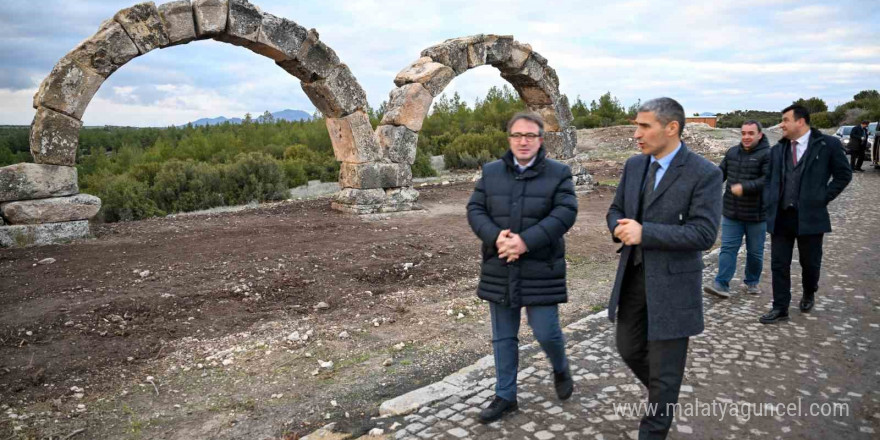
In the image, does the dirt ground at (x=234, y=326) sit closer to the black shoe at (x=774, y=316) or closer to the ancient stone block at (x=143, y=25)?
the black shoe at (x=774, y=316)

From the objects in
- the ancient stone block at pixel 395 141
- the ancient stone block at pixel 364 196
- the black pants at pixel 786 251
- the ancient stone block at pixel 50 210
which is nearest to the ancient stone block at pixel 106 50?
the ancient stone block at pixel 50 210

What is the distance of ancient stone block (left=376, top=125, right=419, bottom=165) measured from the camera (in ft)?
38.9

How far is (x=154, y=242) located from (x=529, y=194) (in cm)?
700

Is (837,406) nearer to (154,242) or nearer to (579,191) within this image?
(154,242)

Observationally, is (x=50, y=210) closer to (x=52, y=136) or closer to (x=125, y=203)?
(x=52, y=136)

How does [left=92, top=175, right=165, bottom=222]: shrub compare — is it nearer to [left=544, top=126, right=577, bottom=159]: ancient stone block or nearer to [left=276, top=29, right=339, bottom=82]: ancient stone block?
[left=276, top=29, right=339, bottom=82]: ancient stone block

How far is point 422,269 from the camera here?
770 centimetres

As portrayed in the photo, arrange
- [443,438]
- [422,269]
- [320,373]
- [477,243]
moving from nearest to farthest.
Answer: [443,438]
[320,373]
[422,269]
[477,243]

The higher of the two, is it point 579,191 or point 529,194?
point 529,194

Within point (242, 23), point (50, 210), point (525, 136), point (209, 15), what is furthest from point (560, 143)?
point (525, 136)

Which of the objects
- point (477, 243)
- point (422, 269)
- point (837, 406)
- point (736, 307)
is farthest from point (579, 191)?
point (837, 406)

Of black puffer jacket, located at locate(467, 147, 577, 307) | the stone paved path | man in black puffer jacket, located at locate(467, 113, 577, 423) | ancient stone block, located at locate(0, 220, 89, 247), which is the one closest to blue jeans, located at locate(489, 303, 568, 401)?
man in black puffer jacket, located at locate(467, 113, 577, 423)

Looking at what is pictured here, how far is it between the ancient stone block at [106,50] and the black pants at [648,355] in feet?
28.0

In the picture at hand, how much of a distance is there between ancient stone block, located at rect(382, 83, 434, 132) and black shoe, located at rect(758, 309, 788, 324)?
25.4 feet
